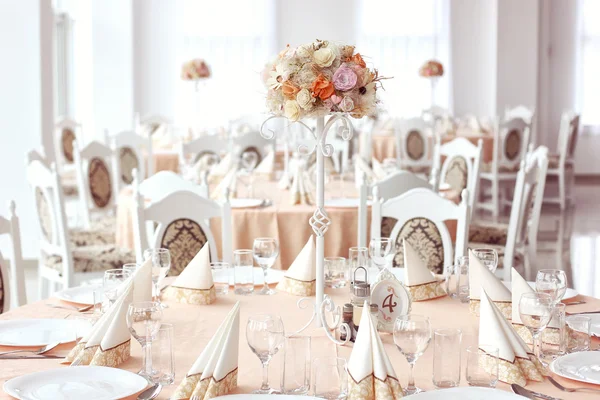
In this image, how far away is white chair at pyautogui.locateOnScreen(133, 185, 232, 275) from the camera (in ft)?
11.9

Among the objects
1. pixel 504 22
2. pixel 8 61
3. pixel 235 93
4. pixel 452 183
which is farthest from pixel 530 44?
pixel 8 61

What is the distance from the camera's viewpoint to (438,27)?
12.6 meters

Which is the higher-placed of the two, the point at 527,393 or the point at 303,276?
the point at 303,276

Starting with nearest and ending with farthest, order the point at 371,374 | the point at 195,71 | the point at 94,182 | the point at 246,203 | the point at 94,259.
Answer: the point at 371,374 → the point at 246,203 → the point at 94,259 → the point at 94,182 → the point at 195,71

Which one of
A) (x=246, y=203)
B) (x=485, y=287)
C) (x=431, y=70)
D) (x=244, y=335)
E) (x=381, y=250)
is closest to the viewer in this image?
(x=244, y=335)

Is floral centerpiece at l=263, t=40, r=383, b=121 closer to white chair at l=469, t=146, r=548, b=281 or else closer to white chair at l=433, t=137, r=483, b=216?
white chair at l=469, t=146, r=548, b=281

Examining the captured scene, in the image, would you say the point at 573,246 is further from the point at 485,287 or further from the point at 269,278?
the point at 485,287

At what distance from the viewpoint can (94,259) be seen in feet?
15.4

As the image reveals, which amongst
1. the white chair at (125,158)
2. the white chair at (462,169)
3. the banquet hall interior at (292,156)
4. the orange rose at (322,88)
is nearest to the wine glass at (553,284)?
the banquet hall interior at (292,156)

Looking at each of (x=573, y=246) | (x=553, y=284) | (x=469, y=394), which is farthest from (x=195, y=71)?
(x=469, y=394)

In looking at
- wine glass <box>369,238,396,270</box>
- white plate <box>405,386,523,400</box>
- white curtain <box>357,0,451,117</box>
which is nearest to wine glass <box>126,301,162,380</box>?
white plate <box>405,386,523,400</box>

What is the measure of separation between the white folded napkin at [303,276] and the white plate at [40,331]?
0.68 metres

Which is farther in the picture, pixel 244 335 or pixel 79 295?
pixel 79 295

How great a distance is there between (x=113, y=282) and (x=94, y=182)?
406 centimetres
